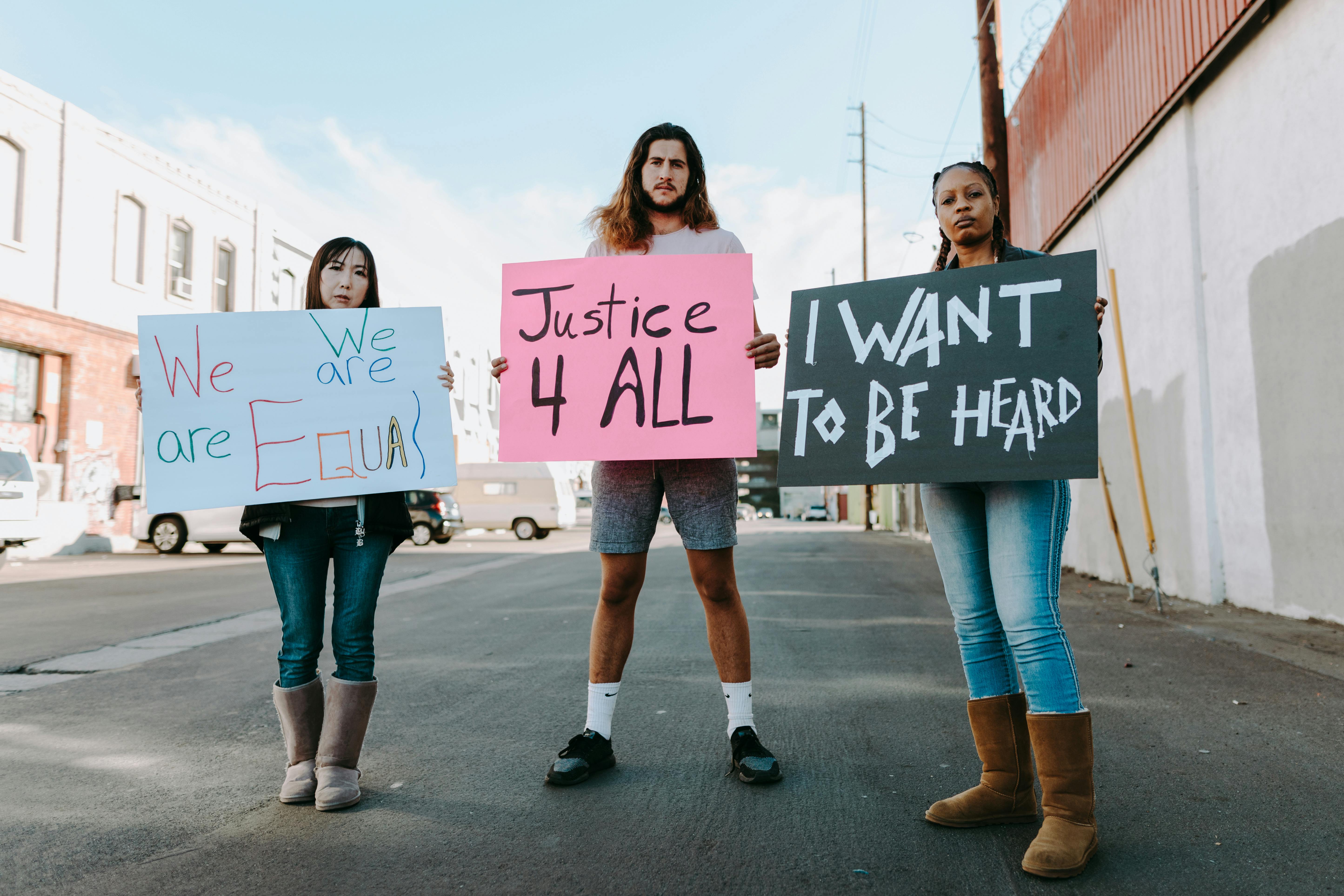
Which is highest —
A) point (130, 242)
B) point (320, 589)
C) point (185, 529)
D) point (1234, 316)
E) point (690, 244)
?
point (130, 242)

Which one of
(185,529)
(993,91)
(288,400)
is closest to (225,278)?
(185,529)

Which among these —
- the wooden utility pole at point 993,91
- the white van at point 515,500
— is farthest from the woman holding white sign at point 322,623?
the white van at point 515,500

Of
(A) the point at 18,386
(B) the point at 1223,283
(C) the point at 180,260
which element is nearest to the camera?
(B) the point at 1223,283

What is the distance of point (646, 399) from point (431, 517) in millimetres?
18778

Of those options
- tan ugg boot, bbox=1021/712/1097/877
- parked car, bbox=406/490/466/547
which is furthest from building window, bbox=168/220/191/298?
tan ugg boot, bbox=1021/712/1097/877

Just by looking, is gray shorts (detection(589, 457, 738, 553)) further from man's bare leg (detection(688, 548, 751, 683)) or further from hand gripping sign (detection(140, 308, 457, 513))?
hand gripping sign (detection(140, 308, 457, 513))

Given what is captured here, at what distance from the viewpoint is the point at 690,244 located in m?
3.09

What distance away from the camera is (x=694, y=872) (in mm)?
2168

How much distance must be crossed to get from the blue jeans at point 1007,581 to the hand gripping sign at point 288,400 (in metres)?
1.62

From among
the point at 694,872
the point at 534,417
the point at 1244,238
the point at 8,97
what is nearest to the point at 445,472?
the point at 534,417

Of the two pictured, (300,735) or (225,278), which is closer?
(300,735)

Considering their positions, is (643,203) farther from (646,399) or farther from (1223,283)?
(1223,283)

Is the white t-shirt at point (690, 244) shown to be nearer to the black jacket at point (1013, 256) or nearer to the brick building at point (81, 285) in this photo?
the black jacket at point (1013, 256)

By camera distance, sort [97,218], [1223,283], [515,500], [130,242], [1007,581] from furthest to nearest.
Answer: [515,500]
[130,242]
[97,218]
[1223,283]
[1007,581]
